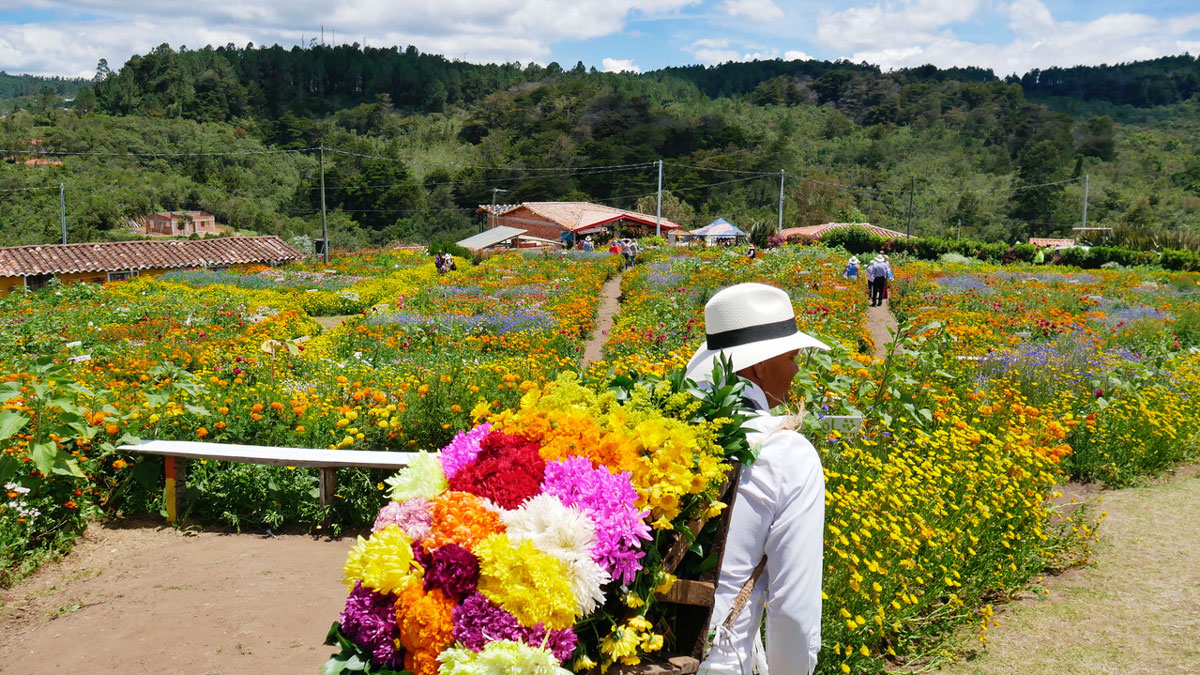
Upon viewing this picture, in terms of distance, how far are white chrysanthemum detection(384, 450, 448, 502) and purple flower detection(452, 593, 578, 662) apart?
346 millimetres

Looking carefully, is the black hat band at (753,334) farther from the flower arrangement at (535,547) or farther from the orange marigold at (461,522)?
the orange marigold at (461,522)

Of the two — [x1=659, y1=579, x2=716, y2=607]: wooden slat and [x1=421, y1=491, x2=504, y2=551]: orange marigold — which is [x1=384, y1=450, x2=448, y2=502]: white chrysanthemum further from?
[x1=659, y1=579, x2=716, y2=607]: wooden slat

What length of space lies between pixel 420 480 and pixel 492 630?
1.63ft

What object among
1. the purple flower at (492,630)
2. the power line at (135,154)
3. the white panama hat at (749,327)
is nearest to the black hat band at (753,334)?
the white panama hat at (749,327)

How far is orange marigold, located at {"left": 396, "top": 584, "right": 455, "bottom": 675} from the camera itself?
1822mm

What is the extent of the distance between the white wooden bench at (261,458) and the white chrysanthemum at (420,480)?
3053mm

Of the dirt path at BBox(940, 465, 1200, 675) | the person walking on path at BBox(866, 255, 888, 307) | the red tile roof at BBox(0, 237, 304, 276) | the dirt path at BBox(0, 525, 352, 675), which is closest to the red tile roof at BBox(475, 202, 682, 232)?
the red tile roof at BBox(0, 237, 304, 276)

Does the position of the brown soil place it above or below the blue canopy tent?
below

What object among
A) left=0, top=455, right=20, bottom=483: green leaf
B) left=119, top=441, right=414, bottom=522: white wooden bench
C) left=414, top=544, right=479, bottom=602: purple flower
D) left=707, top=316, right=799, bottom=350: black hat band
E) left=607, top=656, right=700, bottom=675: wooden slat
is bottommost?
left=119, top=441, right=414, bottom=522: white wooden bench

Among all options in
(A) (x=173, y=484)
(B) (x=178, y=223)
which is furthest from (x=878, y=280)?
(B) (x=178, y=223)

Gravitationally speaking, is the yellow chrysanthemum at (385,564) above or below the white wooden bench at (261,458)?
above

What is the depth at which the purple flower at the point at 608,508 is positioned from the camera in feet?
6.27

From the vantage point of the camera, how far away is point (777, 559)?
208cm

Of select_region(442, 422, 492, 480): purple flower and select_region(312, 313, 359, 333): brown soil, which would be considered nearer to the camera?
select_region(442, 422, 492, 480): purple flower
